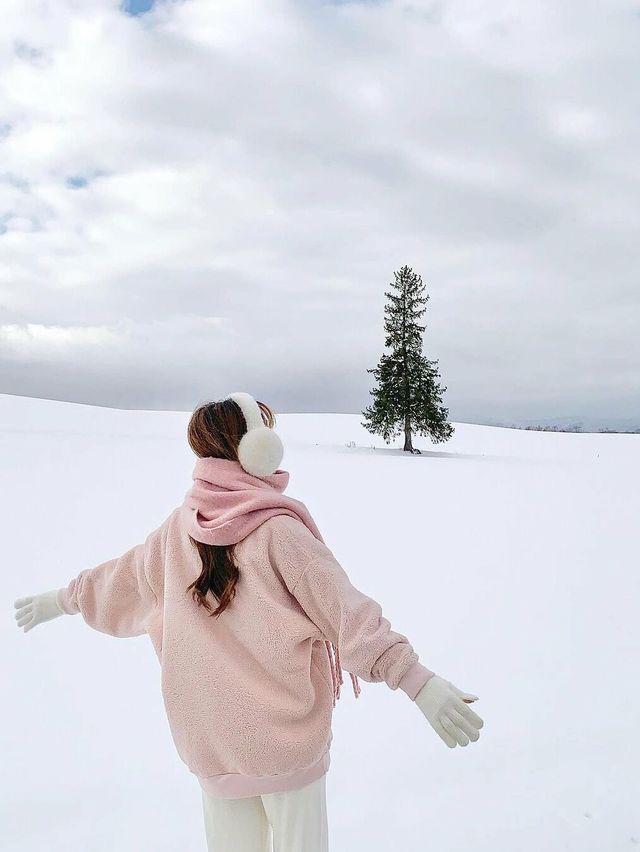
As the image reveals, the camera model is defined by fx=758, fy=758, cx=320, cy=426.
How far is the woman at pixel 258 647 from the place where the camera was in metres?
1.71

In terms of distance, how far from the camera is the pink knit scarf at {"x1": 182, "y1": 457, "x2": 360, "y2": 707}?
1.75 m

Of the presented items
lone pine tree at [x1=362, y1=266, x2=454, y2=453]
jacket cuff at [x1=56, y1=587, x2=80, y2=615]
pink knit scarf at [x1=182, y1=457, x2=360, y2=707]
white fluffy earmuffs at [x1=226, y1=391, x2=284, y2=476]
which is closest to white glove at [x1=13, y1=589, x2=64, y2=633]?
jacket cuff at [x1=56, y1=587, x2=80, y2=615]

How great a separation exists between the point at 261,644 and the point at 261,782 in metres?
0.34

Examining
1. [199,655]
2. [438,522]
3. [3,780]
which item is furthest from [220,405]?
[438,522]

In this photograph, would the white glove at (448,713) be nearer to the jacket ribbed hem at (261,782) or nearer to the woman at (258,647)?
the woman at (258,647)

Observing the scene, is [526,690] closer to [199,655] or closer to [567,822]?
[567,822]

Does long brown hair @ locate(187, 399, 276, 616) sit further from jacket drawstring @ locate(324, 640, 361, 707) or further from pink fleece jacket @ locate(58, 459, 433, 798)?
jacket drawstring @ locate(324, 640, 361, 707)

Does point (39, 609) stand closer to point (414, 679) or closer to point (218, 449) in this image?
point (218, 449)

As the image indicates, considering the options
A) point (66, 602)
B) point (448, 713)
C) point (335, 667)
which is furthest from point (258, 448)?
point (66, 602)

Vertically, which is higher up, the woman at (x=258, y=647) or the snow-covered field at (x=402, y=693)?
the woman at (x=258, y=647)

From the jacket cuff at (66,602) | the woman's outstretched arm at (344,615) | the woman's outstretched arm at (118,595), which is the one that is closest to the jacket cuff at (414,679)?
the woman's outstretched arm at (344,615)

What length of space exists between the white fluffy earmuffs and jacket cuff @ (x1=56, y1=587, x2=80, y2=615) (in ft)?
2.49

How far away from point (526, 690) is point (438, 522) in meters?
4.08

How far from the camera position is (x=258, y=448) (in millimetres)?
1818
